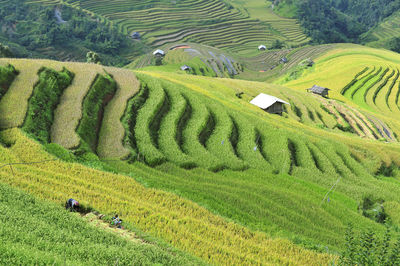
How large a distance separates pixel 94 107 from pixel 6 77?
5.89m

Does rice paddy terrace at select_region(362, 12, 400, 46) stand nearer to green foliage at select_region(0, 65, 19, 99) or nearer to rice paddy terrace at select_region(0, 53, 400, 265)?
rice paddy terrace at select_region(0, 53, 400, 265)

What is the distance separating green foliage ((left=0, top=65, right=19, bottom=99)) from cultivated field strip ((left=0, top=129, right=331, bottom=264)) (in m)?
6.79

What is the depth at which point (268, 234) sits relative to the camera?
12.4 meters

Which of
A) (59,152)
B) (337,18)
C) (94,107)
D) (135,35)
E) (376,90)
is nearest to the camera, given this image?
(59,152)

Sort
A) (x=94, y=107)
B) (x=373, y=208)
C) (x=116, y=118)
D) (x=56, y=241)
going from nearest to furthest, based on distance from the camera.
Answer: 1. (x=56, y=241)
2. (x=373, y=208)
3. (x=116, y=118)
4. (x=94, y=107)

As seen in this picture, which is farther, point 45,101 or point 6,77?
point 6,77

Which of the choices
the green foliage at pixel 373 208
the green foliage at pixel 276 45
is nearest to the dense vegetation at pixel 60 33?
the green foliage at pixel 276 45

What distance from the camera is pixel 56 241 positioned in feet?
24.0

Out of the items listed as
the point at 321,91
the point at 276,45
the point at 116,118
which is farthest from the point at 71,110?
the point at 276,45

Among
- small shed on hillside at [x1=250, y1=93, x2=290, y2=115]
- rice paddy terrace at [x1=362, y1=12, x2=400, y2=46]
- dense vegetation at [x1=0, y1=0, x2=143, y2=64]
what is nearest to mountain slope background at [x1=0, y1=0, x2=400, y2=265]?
small shed on hillside at [x1=250, y1=93, x2=290, y2=115]

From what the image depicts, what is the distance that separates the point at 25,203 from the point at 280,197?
1234 centimetres

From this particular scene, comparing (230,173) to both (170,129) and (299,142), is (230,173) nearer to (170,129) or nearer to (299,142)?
(170,129)

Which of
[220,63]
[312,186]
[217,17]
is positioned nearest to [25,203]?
[312,186]

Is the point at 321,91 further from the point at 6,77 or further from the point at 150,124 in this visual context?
the point at 6,77
